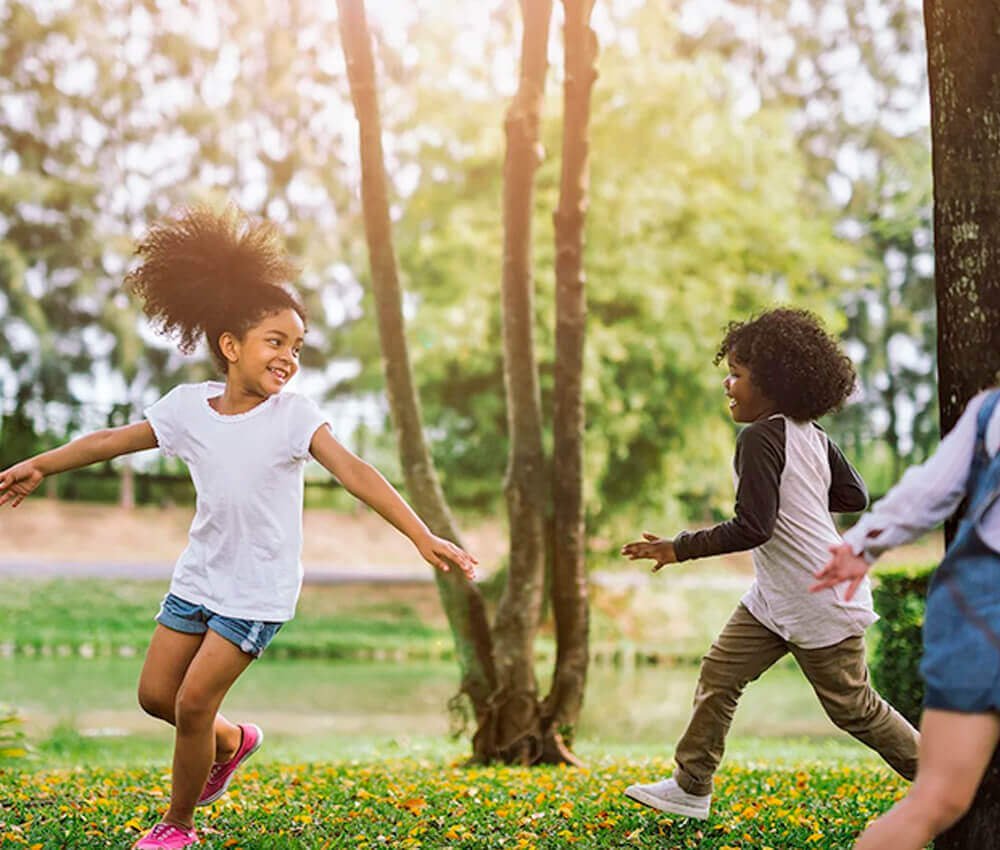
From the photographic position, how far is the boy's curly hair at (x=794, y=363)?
4844mm

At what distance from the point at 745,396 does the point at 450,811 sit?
197 centimetres

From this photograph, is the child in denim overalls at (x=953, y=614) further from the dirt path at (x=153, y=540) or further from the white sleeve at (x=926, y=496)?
the dirt path at (x=153, y=540)

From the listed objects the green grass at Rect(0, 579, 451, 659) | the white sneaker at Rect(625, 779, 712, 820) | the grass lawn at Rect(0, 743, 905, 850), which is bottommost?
the green grass at Rect(0, 579, 451, 659)

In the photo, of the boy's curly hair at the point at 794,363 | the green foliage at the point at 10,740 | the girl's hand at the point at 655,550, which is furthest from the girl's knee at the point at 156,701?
the green foliage at the point at 10,740

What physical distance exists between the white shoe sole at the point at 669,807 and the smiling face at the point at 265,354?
1.96 m

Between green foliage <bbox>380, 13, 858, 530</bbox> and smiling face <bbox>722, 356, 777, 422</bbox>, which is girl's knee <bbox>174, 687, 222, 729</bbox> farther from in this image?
green foliage <bbox>380, 13, 858, 530</bbox>

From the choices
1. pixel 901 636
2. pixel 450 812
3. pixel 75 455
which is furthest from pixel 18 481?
pixel 901 636

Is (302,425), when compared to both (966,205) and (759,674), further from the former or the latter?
(966,205)

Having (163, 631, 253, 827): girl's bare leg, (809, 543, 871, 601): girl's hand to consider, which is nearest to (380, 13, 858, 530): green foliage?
(163, 631, 253, 827): girl's bare leg

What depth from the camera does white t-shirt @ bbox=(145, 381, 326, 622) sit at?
4504 millimetres

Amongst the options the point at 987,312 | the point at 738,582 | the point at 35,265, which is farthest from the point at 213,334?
the point at 35,265

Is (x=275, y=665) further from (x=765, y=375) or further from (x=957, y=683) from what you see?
(x=957, y=683)

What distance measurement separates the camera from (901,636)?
9.90 metres

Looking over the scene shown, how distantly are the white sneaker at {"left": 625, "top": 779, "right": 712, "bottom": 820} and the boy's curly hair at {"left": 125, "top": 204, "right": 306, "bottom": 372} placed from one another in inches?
83.0
